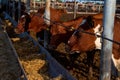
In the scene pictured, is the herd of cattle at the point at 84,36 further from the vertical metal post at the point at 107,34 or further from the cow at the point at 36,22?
the cow at the point at 36,22

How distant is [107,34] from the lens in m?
5.03

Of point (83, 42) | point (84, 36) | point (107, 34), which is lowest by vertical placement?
point (83, 42)

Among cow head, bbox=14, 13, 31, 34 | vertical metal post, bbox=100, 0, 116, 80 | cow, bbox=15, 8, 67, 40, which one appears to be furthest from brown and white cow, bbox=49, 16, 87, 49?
vertical metal post, bbox=100, 0, 116, 80

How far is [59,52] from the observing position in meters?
9.71

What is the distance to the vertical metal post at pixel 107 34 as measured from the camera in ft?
16.3

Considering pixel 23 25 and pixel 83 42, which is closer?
pixel 83 42

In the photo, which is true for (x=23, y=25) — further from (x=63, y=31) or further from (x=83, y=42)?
(x=83, y=42)

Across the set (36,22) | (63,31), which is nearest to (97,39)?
(63,31)

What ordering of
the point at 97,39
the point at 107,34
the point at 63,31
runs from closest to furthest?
the point at 107,34 < the point at 97,39 < the point at 63,31

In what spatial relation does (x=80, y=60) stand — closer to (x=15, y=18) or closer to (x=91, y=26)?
(x=91, y=26)

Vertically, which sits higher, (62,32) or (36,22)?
(36,22)

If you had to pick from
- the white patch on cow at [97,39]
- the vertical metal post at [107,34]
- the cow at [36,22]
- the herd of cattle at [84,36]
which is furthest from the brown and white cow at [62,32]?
the vertical metal post at [107,34]

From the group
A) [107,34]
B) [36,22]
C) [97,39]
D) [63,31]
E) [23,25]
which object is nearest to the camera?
[107,34]

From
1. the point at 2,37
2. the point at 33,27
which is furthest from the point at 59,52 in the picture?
the point at 2,37
